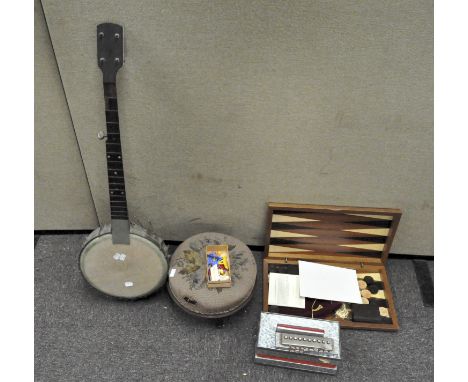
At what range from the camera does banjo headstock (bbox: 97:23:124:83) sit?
1.52 meters

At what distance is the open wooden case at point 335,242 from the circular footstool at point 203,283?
0.73 feet

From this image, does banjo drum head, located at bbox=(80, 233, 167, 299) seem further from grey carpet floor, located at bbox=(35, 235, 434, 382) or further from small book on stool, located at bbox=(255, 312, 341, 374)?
small book on stool, located at bbox=(255, 312, 341, 374)

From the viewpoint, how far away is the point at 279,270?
87.6 inches

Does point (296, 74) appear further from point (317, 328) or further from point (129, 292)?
point (129, 292)

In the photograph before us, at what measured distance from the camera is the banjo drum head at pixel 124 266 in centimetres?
193

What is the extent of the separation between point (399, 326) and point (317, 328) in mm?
499

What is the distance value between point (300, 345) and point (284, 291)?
1.13ft

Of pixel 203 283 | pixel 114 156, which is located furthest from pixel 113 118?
pixel 203 283

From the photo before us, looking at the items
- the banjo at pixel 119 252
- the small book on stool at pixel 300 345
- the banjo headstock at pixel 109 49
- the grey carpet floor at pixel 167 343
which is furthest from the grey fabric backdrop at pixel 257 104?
the small book on stool at pixel 300 345

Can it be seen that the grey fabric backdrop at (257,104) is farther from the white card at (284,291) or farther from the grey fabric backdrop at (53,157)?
the white card at (284,291)

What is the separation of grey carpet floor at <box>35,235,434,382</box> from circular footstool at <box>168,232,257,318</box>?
0.62 feet

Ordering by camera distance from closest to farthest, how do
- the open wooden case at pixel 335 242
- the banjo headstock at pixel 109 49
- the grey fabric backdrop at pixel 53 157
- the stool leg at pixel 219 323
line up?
the banjo headstock at pixel 109 49
the grey fabric backdrop at pixel 53 157
the stool leg at pixel 219 323
the open wooden case at pixel 335 242

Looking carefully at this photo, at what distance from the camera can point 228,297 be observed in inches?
73.5

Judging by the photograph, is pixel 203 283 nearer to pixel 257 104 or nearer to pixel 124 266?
A: pixel 124 266
